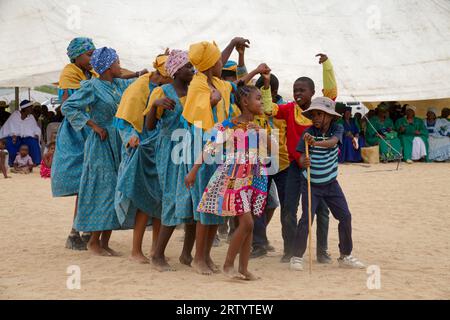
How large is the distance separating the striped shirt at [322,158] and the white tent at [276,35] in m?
8.46

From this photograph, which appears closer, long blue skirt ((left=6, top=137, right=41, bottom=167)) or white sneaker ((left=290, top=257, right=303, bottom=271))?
white sneaker ((left=290, top=257, right=303, bottom=271))

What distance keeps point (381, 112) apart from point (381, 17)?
285 cm

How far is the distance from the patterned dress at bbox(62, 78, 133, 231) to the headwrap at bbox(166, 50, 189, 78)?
101cm

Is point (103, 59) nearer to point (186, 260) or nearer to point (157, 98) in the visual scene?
point (157, 98)

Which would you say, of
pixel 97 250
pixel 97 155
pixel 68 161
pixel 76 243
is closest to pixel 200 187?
pixel 97 155

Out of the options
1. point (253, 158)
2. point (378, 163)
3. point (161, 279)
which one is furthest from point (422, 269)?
point (378, 163)

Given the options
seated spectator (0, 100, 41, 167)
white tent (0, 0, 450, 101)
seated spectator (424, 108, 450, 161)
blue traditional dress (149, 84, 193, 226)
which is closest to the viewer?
blue traditional dress (149, 84, 193, 226)

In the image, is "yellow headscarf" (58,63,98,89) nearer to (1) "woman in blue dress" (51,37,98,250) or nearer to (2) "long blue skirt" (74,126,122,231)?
(1) "woman in blue dress" (51,37,98,250)

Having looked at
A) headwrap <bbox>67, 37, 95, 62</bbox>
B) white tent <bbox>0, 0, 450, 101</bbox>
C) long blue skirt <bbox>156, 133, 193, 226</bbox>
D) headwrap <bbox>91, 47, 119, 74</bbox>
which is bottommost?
long blue skirt <bbox>156, 133, 193, 226</bbox>

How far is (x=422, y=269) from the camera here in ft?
19.7

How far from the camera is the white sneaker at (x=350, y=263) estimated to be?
6114 mm

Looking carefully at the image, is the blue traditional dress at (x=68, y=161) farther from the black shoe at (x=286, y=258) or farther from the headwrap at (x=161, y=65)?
the black shoe at (x=286, y=258)

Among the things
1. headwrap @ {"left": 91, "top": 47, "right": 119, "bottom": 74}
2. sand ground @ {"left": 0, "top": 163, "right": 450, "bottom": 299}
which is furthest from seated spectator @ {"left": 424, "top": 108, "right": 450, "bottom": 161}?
headwrap @ {"left": 91, "top": 47, "right": 119, "bottom": 74}

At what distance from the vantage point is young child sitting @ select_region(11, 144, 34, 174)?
1590 centimetres
